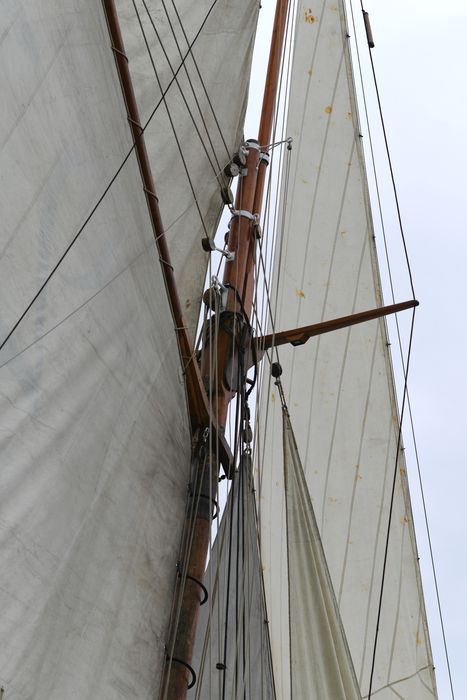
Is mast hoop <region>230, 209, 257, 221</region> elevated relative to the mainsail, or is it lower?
elevated

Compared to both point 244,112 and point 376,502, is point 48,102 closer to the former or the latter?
point 244,112

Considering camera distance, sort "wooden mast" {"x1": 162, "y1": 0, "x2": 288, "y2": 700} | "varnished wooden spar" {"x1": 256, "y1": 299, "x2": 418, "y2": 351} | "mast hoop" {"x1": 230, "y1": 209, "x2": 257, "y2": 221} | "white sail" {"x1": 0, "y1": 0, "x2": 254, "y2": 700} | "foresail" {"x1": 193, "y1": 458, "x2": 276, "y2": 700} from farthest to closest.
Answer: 1. "mast hoop" {"x1": 230, "y1": 209, "x2": 257, "y2": 221}
2. "varnished wooden spar" {"x1": 256, "y1": 299, "x2": 418, "y2": 351}
3. "foresail" {"x1": 193, "y1": 458, "x2": 276, "y2": 700}
4. "wooden mast" {"x1": 162, "y1": 0, "x2": 288, "y2": 700}
5. "white sail" {"x1": 0, "y1": 0, "x2": 254, "y2": 700}

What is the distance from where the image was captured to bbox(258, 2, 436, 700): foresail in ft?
24.9

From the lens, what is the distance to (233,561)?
7117mm

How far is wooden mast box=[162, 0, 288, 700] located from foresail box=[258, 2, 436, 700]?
821 mm

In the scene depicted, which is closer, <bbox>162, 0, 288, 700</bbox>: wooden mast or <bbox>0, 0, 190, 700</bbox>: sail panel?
<bbox>0, 0, 190, 700</bbox>: sail panel

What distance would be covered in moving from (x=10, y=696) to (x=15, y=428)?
97 cm

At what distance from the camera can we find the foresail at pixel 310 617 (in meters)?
5.77

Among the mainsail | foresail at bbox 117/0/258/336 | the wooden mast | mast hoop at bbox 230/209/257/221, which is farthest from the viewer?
mast hoop at bbox 230/209/257/221

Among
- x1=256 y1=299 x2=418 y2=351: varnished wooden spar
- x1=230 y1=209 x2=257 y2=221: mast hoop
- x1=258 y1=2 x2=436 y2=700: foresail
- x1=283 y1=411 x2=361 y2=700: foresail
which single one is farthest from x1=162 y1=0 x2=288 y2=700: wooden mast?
x1=258 y1=2 x2=436 y2=700: foresail

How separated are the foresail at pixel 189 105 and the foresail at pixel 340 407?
114 cm

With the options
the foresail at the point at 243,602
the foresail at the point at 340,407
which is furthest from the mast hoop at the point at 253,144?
the foresail at the point at 243,602

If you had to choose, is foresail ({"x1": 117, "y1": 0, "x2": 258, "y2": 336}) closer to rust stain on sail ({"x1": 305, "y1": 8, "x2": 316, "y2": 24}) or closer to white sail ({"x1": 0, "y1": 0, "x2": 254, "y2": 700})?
white sail ({"x1": 0, "y1": 0, "x2": 254, "y2": 700})

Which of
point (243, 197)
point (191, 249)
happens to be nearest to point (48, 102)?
point (191, 249)
